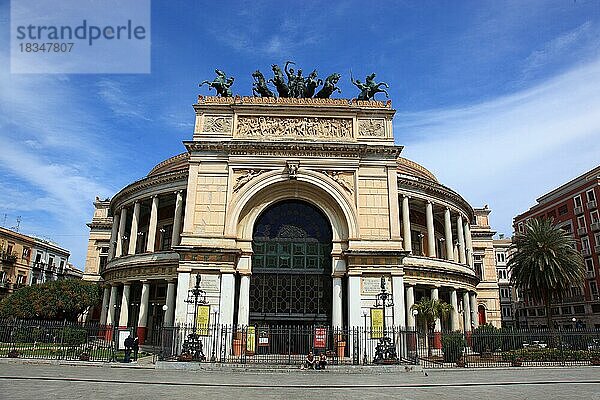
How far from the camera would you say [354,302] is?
28.0m

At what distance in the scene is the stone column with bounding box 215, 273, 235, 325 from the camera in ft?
90.2

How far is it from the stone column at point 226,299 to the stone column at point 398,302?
407 inches

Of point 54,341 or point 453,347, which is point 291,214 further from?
point 54,341

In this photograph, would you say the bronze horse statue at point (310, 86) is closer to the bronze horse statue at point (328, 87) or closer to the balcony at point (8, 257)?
the bronze horse statue at point (328, 87)

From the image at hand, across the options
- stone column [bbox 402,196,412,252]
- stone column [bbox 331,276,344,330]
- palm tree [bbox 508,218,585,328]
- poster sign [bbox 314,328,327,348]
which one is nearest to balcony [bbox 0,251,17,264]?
stone column [bbox 331,276,344,330]

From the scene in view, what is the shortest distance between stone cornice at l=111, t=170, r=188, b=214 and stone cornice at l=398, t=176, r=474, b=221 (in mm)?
19170

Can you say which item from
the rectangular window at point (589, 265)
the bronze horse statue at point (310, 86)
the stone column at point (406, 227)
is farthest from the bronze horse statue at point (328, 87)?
the rectangular window at point (589, 265)

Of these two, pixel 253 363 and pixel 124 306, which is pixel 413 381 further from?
pixel 124 306

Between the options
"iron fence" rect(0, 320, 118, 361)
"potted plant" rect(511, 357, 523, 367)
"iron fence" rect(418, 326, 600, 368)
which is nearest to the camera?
"potted plant" rect(511, 357, 523, 367)

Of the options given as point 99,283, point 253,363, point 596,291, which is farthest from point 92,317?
point 596,291

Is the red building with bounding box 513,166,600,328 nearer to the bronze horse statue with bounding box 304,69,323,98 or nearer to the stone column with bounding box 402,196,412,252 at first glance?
the stone column with bounding box 402,196,412,252

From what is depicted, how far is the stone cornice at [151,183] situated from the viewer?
38219mm

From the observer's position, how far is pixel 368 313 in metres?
27.9

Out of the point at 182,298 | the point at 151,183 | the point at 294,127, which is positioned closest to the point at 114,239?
the point at 151,183
